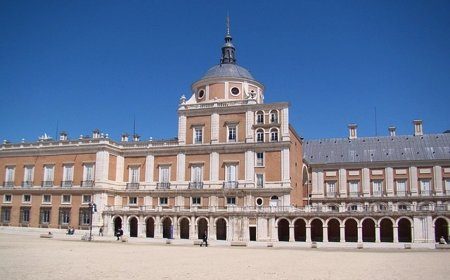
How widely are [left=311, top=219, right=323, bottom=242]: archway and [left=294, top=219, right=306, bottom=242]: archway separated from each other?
98 cm

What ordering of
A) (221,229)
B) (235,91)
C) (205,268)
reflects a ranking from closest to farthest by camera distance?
(205,268)
(221,229)
(235,91)

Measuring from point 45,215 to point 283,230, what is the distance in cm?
2922

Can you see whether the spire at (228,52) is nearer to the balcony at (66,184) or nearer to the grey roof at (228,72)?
the grey roof at (228,72)

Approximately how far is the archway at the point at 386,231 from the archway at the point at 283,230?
33.0 feet

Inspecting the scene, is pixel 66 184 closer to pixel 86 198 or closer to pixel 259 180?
pixel 86 198

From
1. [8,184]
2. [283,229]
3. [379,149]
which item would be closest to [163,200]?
[283,229]

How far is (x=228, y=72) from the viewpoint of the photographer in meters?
59.2

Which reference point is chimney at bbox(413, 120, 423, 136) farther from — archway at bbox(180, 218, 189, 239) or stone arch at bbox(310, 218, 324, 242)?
archway at bbox(180, 218, 189, 239)

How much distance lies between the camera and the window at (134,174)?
5852cm

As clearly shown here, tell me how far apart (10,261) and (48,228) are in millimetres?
36995

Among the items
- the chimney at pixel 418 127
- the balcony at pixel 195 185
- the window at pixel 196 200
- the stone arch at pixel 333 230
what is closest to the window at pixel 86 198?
the balcony at pixel 195 185

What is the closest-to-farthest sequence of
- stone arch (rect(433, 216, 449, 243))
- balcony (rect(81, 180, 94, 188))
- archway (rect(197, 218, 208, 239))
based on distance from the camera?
1. stone arch (rect(433, 216, 449, 243))
2. archway (rect(197, 218, 208, 239))
3. balcony (rect(81, 180, 94, 188))

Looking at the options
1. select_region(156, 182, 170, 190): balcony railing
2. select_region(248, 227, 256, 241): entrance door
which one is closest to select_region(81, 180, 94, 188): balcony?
select_region(156, 182, 170, 190): balcony railing

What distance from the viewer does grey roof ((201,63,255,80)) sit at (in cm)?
5878
